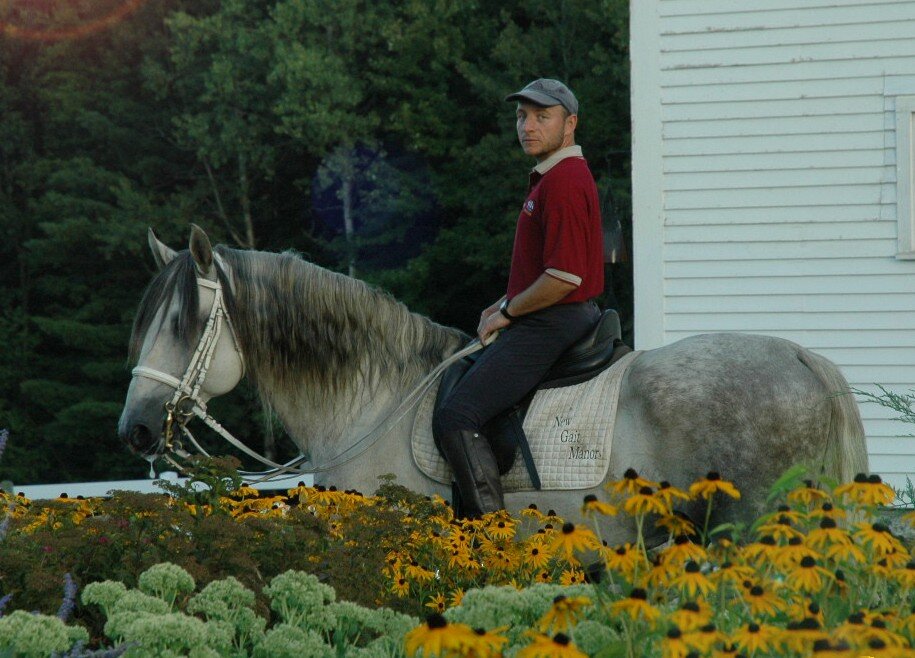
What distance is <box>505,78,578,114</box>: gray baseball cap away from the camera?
15.2 ft

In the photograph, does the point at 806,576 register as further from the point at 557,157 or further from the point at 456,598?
the point at 557,157

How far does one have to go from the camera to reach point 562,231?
14.9 feet

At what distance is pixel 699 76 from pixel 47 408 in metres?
18.2

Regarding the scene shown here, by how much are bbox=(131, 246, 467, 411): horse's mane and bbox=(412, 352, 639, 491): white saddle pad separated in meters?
0.61

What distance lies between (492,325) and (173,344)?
4.25 feet

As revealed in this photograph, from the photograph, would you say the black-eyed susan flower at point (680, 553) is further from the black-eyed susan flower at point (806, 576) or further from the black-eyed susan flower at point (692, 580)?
the black-eyed susan flower at point (806, 576)

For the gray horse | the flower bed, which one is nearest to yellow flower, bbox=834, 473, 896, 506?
the flower bed

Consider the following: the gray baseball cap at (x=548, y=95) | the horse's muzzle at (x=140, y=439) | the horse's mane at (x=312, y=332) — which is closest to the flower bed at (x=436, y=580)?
the horse's muzzle at (x=140, y=439)

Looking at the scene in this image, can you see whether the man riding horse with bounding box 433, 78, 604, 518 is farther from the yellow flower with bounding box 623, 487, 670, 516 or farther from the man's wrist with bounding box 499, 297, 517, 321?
the yellow flower with bounding box 623, 487, 670, 516

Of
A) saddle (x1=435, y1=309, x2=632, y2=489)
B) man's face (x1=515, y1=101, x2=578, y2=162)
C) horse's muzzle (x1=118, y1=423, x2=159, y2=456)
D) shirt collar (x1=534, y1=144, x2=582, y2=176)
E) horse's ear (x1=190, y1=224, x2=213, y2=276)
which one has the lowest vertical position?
horse's muzzle (x1=118, y1=423, x2=159, y2=456)

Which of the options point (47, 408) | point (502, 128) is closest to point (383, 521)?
point (502, 128)

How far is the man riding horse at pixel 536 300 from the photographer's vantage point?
452 centimetres

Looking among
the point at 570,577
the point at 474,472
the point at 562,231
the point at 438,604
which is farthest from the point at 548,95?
the point at 438,604

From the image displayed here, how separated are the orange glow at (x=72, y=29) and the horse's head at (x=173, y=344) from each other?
2378 centimetres
